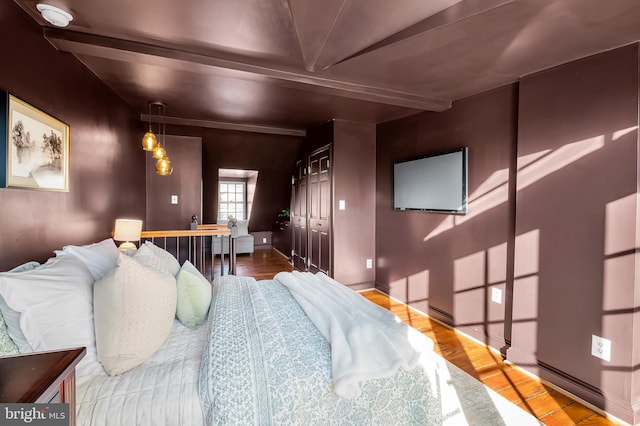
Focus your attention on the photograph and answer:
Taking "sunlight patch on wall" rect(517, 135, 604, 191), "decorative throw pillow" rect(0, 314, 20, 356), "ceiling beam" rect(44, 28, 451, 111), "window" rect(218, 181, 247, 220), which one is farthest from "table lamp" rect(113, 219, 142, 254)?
"window" rect(218, 181, 247, 220)

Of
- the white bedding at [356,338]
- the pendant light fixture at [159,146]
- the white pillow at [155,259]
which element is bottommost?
the white bedding at [356,338]

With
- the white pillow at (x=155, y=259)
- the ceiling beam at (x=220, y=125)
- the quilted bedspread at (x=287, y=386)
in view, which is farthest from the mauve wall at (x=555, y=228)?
the white pillow at (x=155, y=259)

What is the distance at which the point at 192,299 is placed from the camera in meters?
1.80

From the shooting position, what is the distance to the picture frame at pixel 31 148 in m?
1.55

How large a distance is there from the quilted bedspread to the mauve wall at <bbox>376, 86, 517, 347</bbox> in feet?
5.81

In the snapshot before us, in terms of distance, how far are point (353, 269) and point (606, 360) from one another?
9.03 feet

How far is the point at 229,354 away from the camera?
4.16 ft

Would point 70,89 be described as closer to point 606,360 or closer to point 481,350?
point 481,350

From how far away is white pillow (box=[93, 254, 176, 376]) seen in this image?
1.25 meters

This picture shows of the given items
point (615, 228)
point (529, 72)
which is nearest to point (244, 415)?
point (615, 228)

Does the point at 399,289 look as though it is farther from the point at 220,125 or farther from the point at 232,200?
the point at 232,200

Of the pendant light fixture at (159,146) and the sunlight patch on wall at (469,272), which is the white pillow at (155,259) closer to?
the pendant light fixture at (159,146)

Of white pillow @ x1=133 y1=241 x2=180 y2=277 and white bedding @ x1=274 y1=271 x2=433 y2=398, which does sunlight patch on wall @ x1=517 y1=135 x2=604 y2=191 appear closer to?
white bedding @ x1=274 y1=271 x2=433 y2=398

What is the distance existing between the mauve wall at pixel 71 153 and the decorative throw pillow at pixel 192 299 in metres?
0.87
